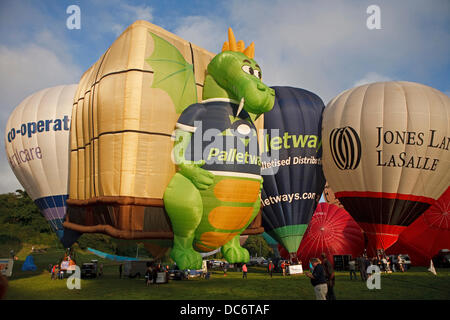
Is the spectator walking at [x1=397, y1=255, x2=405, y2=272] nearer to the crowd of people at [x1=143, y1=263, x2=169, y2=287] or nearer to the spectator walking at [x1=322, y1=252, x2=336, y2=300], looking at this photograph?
the crowd of people at [x1=143, y1=263, x2=169, y2=287]

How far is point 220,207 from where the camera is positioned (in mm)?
10992

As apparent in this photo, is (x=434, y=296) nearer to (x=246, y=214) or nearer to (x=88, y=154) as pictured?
(x=246, y=214)

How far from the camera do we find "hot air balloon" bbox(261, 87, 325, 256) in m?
16.4

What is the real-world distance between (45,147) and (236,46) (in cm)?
866

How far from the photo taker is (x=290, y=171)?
16.6 metres

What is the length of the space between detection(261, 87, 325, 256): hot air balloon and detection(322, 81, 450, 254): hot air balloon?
1.40m

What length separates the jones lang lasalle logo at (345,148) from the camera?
51.5ft

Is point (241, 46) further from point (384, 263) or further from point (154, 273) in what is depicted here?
point (384, 263)

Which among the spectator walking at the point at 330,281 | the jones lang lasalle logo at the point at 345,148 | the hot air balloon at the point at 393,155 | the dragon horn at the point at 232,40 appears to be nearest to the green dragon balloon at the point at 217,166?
the dragon horn at the point at 232,40

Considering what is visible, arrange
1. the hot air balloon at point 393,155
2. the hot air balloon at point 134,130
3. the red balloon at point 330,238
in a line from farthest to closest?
the red balloon at point 330,238
the hot air balloon at point 393,155
the hot air balloon at point 134,130

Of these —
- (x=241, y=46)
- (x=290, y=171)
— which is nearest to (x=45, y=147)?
(x=241, y=46)

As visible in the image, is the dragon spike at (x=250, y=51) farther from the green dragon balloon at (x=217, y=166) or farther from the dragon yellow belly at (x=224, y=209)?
the dragon yellow belly at (x=224, y=209)

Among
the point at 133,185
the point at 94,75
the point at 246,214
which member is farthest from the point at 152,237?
the point at 94,75

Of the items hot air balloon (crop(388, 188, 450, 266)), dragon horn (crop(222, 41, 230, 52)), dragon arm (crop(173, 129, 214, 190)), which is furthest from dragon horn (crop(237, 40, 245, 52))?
hot air balloon (crop(388, 188, 450, 266))
